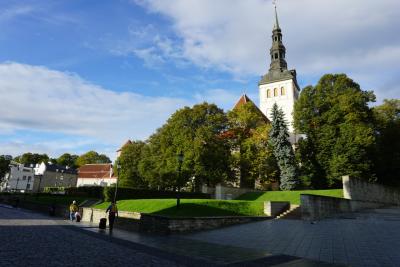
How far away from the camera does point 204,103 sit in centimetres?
4469

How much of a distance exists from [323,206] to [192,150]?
62.1 ft

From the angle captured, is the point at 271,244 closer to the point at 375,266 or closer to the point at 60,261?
the point at 375,266

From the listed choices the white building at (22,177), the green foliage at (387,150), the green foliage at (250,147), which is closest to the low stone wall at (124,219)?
the green foliage at (250,147)

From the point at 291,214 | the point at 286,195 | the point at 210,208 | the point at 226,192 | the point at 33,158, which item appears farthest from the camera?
the point at 33,158

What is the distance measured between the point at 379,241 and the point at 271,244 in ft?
14.9

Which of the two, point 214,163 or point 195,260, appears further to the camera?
point 214,163

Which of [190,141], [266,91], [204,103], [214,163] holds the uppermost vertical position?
[266,91]

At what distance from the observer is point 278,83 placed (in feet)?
221

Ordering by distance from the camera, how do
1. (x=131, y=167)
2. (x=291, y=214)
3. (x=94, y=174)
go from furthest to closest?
(x=94, y=174)
(x=131, y=167)
(x=291, y=214)

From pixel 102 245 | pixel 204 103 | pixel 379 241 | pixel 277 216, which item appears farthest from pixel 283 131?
pixel 102 245

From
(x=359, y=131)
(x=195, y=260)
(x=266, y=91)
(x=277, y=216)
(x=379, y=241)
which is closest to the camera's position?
(x=195, y=260)

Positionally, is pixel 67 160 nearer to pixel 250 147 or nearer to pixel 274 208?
pixel 250 147

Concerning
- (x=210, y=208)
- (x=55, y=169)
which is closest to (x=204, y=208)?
(x=210, y=208)

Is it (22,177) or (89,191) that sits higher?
(22,177)
